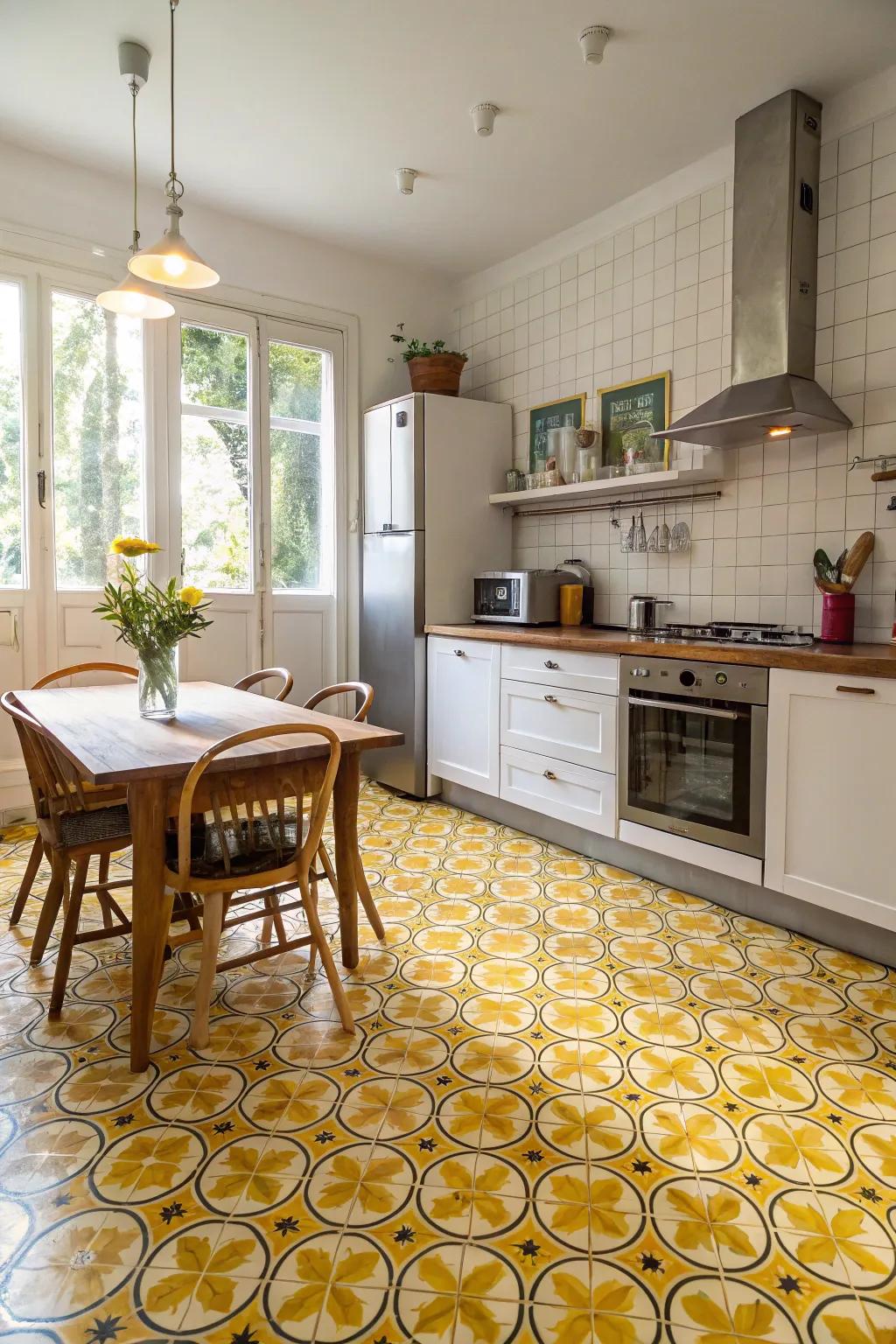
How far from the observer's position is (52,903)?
2207 mm

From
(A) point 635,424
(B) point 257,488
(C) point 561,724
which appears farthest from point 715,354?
(B) point 257,488

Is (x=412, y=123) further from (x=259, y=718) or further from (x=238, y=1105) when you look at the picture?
(x=238, y=1105)

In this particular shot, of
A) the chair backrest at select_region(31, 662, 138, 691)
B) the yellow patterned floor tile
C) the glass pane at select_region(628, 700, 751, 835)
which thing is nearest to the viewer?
the yellow patterned floor tile

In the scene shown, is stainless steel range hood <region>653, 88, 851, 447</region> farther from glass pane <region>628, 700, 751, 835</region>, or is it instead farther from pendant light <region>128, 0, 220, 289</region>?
pendant light <region>128, 0, 220, 289</region>

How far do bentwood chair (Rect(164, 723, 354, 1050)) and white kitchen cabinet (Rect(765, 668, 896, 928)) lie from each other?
1429mm

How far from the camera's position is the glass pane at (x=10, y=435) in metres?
3.43

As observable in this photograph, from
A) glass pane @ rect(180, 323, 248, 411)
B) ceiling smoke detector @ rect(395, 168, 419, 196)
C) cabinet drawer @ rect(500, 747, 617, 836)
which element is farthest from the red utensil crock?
glass pane @ rect(180, 323, 248, 411)

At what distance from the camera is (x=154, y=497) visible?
381 cm

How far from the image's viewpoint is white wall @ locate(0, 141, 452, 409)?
3436 millimetres

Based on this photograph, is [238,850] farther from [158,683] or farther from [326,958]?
[158,683]

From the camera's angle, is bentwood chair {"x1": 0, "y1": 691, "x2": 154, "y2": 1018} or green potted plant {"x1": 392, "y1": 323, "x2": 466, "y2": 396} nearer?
bentwood chair {"x1": 0, "y1": 691, "x2": 154, "y2": 1018}

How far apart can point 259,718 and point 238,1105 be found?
1.01 metres

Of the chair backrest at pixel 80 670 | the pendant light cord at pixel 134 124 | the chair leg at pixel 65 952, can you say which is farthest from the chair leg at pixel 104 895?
the pendant light cord at pixel 134 124

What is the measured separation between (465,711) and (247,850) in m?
1.95
